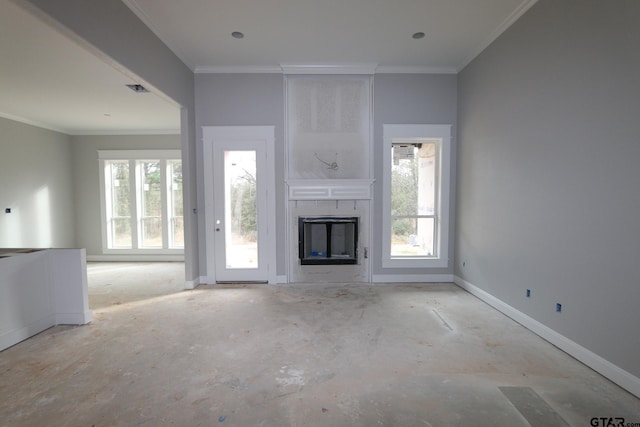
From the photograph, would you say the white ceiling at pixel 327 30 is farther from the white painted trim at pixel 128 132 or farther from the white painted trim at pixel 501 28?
the white painted trim at pixel 128 132

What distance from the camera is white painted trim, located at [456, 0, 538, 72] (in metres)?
2.89

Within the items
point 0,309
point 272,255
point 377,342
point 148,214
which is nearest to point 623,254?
point 377,342

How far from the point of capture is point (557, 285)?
261 centimetres

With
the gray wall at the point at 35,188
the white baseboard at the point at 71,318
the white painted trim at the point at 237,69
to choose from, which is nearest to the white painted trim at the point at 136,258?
the gray wall at the point at 35,188

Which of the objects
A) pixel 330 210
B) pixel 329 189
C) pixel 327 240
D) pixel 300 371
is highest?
pixel 329 189

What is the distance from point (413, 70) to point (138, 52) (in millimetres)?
3537

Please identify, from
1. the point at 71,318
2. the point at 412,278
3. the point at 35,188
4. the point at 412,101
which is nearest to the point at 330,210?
the point at 412,278

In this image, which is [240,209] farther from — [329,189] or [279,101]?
[279,101]

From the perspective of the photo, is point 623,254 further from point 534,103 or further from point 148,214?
point 148,214

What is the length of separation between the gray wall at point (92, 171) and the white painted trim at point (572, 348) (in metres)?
6.56

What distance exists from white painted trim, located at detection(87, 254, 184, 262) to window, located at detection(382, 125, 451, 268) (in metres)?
4.65

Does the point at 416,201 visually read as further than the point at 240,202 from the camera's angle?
Yes

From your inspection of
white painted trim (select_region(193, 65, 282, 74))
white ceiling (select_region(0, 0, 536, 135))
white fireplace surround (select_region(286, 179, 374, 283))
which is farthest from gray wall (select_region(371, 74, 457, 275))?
white painted trim (select_region(193, 65, 282, 74))

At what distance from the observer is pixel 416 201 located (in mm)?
4586
